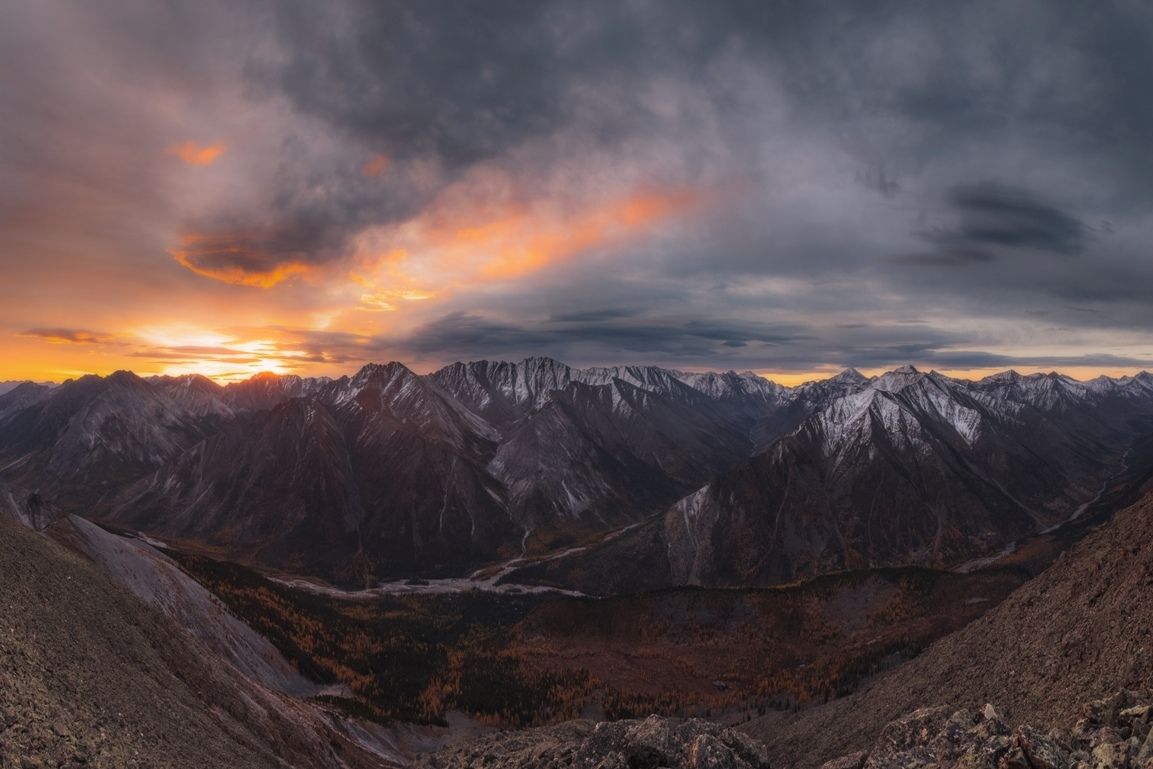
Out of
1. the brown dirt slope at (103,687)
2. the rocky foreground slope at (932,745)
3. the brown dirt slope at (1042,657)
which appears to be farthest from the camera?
the brown dirt slope at (1042,657)

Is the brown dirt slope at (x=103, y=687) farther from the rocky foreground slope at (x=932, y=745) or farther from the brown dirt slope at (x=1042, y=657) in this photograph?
the brown dirt slope at (x=1042, y=657)

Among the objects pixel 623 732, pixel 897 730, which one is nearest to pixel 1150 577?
pixel 897 730

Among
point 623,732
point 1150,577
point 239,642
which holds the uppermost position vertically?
point 1150,577

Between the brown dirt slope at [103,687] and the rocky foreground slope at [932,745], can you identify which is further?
the brown dirt slope at [103,687]

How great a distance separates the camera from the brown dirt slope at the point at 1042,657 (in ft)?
110

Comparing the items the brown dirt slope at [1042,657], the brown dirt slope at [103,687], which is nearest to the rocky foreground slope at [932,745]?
the brown dirt slope at [1042,657]

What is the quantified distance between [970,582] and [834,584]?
97.6 ft

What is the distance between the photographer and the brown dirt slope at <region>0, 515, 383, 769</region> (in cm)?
2372

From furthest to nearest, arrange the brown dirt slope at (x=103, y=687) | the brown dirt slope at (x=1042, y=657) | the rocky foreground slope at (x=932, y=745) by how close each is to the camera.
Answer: the brown dirt slope at (x=1042, y=657) < the brown dirt slope at (x=103, y=687) < the rocky foreground slope at (x=932, y=745)

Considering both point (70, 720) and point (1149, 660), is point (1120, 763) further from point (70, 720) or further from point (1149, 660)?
point (70, 720)

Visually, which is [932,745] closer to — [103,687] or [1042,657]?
[1042,657]

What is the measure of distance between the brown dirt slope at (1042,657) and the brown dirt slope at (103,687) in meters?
38.4

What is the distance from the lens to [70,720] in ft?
80.8

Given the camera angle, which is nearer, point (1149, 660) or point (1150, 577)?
point (1149, 660)
